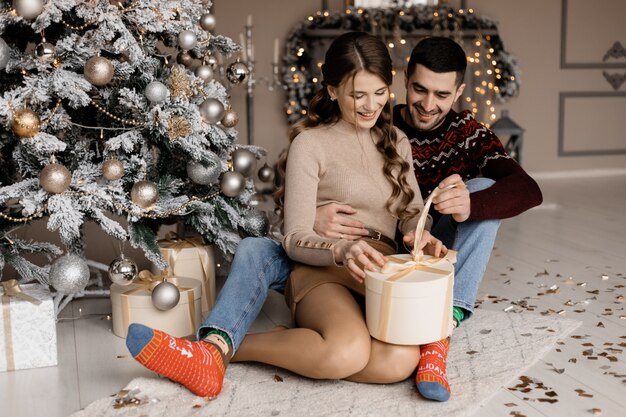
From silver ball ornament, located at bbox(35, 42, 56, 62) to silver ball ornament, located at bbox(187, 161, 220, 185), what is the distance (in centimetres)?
52

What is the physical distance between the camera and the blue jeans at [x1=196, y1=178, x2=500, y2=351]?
74.5 inches

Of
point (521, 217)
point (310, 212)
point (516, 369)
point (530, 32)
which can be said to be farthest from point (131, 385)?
point (530, 32)

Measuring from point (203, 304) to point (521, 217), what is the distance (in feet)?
7.65

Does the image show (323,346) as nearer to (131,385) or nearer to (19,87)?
(131,385)

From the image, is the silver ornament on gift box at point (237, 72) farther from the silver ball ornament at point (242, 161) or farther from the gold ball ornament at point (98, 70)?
the gold ball ornament at point (98, 70)

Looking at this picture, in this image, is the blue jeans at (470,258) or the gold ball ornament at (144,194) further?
the gold ball ornament at (144,194)

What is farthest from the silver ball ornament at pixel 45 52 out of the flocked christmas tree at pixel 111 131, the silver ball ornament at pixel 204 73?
the silver ball ornament at pixel 204 73

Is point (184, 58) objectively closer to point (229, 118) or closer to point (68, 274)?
point (229, 118)

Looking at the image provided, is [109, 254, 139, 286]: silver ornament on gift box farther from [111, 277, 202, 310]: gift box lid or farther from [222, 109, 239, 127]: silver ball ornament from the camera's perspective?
[222, 109, 239, 127]: silver ball ornament

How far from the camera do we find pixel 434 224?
2297 millimetres

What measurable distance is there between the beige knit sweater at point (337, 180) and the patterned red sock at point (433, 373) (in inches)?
14.2

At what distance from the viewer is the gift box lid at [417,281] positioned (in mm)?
1675

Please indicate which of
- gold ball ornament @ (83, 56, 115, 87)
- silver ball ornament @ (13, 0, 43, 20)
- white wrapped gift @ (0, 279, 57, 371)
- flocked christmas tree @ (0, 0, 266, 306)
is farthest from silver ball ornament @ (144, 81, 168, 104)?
white wrapped gift @ (0, 279, 57, 371)

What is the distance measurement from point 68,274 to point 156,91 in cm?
58
